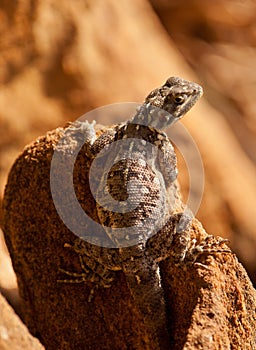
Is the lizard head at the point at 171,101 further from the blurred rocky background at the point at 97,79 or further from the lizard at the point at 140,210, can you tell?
the blurred rocky background at the point at 97,79

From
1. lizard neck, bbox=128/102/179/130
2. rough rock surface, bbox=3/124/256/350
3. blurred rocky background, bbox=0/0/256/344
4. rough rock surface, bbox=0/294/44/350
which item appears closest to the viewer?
rough rock surface, bbox=0/294/44/350

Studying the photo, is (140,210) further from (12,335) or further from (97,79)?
(97,79)

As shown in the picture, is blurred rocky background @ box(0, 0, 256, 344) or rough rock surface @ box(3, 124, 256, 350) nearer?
rough rock surface @ box(3, 124, 256, 350)

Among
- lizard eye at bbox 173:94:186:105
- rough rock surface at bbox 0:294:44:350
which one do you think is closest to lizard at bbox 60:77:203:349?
lizard eye at bbox 173:94:186:105

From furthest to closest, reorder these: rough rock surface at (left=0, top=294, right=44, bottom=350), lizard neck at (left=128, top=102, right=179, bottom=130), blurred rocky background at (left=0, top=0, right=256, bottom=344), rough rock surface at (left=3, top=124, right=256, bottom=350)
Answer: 1. blurred rocky background at (left=0, top=0, right=256, bottom=344)
2. lizard neck at (left=128, top=102, right=179, bottom=130)
3. rough rock surface at (left=3, top=124, right=256, bottom=350)
4. rough rock surface at (left=0, top=294, right=44, bottom=350)

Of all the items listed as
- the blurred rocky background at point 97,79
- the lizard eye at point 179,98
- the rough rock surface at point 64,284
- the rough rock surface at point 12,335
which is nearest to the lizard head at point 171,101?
the lizard eye at point 179,98

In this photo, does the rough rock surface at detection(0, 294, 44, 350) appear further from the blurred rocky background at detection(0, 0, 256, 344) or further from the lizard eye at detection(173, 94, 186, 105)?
the blurred rocky background at detection(0, 0, 256, 344)

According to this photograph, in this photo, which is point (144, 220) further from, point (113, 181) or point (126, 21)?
point (126, 21)

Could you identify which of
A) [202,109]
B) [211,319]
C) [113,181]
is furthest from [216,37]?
[211,319]
